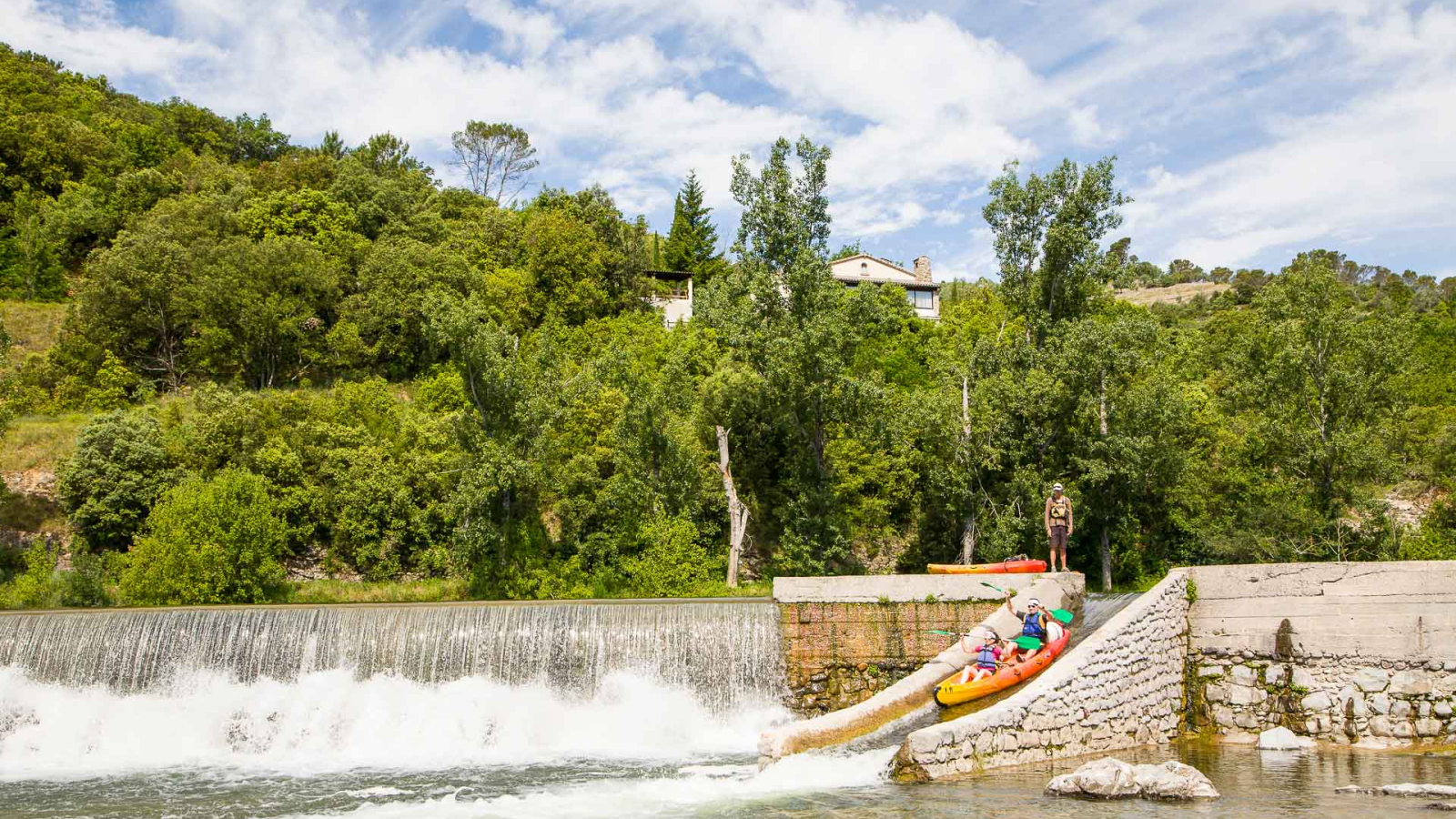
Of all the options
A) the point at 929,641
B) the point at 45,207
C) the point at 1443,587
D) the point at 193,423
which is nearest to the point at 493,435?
the point at 193,423

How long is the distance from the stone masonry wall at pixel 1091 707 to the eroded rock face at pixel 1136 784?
1.31 m

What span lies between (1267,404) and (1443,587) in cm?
1288

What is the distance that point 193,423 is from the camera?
30219 mm

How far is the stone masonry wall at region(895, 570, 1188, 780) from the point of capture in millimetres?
12047

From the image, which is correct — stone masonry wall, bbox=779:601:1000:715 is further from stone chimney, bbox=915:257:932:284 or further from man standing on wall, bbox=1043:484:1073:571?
stone chimney, bbox=915:257:932:284

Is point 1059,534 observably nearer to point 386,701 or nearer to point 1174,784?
point 1174,784

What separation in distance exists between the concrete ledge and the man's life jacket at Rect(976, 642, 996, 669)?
93.7 inches

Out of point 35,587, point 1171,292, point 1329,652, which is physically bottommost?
point 35,587

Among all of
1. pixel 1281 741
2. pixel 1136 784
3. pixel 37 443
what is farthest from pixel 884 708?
pixel 37 443

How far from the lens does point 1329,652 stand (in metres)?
13.7

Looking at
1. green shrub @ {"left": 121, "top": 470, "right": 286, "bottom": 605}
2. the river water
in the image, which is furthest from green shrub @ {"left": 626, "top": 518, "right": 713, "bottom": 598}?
green shrub @ {"left": 121, "top": 470, "right": 286, "bottom": 605}

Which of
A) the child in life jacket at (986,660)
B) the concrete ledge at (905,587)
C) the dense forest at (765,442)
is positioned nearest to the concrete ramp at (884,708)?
the child in life jacket at (986,660)

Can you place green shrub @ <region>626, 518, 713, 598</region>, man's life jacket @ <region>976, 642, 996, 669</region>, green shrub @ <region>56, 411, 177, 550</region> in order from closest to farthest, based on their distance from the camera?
man's life jacket @ <region>976, 642, 996, 669</region> → green shrub @ <region>626, 518, 713, 598</region> → green shrub @ <region>56, 411, 177, 550</region>

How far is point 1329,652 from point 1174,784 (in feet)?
14.9
